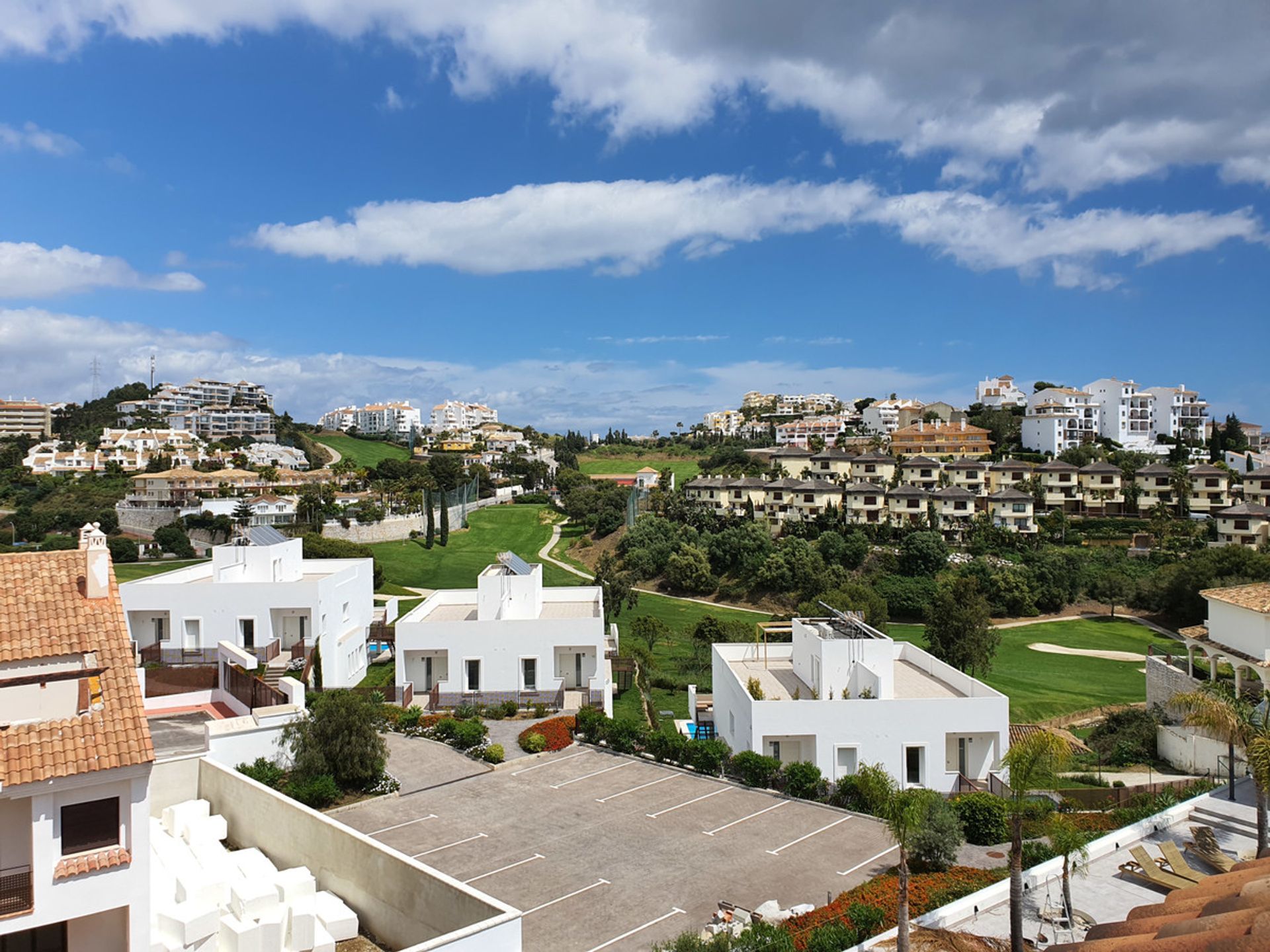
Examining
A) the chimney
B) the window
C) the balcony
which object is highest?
the chimney

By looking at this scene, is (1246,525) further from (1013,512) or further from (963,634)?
(963,634)

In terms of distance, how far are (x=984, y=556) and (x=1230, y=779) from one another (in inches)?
1891

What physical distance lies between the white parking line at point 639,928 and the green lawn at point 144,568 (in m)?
53.6

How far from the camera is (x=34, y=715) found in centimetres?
1192

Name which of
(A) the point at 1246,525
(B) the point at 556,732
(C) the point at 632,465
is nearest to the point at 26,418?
(C) the point at 632,465

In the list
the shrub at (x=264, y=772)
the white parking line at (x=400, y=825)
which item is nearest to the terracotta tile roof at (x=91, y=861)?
the white parking line at (x=400, y=825)

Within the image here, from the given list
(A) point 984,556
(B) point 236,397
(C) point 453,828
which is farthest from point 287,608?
(B) point 236,397

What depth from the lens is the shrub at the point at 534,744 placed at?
24.6m

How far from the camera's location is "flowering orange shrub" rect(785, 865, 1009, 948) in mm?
14148

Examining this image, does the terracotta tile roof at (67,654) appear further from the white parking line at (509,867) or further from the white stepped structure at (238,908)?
the white parking line at (509,867)

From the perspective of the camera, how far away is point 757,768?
71.9 ft

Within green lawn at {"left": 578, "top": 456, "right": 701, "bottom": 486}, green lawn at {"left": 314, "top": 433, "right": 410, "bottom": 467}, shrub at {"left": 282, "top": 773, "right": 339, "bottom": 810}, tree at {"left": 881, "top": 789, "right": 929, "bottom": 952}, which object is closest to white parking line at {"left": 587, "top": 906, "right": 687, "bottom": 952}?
tree at {"left": 881, "top": 789, "right": 929, "bottom": 952}

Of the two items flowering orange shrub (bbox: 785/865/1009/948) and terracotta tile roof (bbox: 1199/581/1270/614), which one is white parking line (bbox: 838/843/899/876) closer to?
flowering orange shrub (bbox: 785/865/1009/948)

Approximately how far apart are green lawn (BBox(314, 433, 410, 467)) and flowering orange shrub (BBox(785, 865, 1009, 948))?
4822 inches
